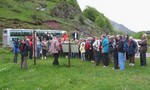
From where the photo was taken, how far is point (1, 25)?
60.7 meters

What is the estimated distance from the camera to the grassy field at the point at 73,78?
19141 millimetres

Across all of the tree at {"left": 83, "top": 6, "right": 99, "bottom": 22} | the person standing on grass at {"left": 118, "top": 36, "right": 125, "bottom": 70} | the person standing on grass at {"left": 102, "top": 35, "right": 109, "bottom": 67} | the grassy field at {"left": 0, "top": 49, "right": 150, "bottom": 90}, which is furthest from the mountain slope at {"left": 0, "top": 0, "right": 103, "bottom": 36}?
the tree at {"left": 83, "top": 6, "right": 99, "bottom": 22}

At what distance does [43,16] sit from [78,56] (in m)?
39.3

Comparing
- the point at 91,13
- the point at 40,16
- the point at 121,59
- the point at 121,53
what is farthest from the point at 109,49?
the point at 91,13

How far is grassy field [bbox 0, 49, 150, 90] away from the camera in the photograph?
754 inches

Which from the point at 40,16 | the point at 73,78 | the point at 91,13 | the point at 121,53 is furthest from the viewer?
the point at 91,13

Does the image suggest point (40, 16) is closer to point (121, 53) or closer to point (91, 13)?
point (121, 53)

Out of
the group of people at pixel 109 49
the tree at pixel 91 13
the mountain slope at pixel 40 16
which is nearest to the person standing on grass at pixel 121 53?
the group of people at pixel 109 49

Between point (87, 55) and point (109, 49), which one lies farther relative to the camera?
point (87, 55)

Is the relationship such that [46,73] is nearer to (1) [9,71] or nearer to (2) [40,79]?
(2) [40,79]

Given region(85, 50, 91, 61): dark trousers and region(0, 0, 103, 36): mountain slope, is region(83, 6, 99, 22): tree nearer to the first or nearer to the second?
region(0, 0, 103, 36): mountain slope

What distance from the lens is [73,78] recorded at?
70.0 feet

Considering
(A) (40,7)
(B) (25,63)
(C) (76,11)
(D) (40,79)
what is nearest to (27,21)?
(A) (40,7)

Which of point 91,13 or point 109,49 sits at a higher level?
point 91,13
